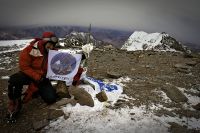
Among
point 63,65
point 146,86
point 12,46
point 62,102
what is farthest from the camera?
point 12,46

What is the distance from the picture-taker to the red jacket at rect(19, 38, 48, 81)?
7.18m

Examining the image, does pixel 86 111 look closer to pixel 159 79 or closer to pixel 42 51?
pixel 42 51

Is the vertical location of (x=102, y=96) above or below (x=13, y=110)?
above

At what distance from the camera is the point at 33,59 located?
738cm

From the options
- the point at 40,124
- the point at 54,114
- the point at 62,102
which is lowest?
the point at 40,124

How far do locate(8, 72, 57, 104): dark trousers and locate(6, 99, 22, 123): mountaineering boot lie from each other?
14 cm

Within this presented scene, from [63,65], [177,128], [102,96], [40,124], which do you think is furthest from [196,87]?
[40,124]

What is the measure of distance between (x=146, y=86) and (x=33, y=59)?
4477mm

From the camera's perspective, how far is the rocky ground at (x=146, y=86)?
6.95 metres

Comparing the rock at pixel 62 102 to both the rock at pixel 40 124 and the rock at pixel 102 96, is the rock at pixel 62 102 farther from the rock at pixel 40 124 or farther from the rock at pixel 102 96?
the rock at pixel 102 96

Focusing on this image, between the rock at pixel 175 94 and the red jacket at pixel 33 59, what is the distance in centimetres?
451

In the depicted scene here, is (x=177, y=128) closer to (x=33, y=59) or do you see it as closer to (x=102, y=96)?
(x=102, y=96)

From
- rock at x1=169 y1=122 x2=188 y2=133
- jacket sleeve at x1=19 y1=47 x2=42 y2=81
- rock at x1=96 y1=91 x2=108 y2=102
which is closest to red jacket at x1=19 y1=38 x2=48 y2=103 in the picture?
jacket sleeve at x1=19 y1=47 x2=42 y2=81

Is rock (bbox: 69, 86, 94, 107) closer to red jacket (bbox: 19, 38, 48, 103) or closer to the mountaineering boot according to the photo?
red jacket (bbox: 19, 38, 48, 103)
